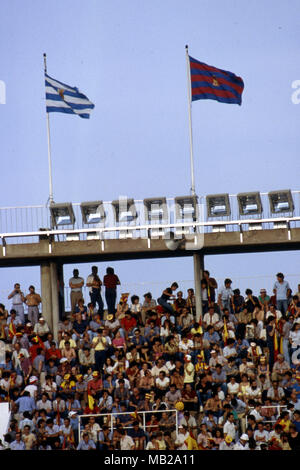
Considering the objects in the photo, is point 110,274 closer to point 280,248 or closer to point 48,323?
point 48,323

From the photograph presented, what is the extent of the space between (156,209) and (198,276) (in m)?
2.32

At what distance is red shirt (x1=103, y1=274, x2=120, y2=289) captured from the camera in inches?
1554

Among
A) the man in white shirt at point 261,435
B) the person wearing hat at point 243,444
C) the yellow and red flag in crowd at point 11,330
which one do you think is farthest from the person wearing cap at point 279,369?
the yellow and red flag in crowd at point 11,330

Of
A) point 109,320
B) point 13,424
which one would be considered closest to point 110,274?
point 109,320

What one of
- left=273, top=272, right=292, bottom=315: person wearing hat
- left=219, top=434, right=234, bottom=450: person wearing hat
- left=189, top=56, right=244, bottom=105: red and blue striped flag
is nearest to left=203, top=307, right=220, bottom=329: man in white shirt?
left=273, top=272, right=292, bottom=315: person wearing hat

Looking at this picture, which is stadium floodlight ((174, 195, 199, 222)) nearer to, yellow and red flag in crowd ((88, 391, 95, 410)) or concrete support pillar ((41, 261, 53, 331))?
concrete support pillar ((41, 261, 53, 331))

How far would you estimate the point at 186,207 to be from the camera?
1598 inches

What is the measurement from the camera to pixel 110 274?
39.5 meters

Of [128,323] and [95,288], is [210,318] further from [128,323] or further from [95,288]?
[95,288]

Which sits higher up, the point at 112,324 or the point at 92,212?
the point at 92,212

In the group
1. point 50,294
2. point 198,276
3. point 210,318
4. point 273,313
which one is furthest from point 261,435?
point 50,294

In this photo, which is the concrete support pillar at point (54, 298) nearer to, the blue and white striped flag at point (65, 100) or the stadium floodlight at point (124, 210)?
the stadium floodlight at point (124, 210)

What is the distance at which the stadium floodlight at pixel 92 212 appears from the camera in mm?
40750

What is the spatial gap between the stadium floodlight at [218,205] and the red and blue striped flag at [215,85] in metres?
3.28
